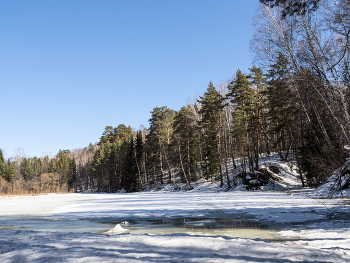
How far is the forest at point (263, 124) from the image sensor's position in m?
10.9

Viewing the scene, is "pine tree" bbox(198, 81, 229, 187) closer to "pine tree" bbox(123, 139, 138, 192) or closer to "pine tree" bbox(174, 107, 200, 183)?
"pine tree" bbox(174, 107, 200, 183)

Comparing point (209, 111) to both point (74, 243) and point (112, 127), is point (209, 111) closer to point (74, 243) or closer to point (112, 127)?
point (74, 243)

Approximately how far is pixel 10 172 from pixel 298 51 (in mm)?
81408

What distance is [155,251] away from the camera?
4.22m

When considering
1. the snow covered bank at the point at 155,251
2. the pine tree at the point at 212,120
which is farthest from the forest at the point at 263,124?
the snow covered bank at the point at 155,251

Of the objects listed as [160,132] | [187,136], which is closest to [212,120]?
[187,136]

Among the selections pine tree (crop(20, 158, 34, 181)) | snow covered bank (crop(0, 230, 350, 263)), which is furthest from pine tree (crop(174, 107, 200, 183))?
pine tree (crop(20, 158, 34, 181))

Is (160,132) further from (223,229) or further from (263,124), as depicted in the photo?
(223,229)

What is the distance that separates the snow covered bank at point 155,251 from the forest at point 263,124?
681cm

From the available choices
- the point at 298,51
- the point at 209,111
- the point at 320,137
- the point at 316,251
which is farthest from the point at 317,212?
the point at 209,111

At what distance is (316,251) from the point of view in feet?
13.4

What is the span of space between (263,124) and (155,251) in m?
28.1

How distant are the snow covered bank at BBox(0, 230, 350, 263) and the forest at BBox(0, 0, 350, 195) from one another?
681 centimetres

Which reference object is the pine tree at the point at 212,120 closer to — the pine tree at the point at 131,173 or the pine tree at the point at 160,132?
the pine tree at the point at 160,132
